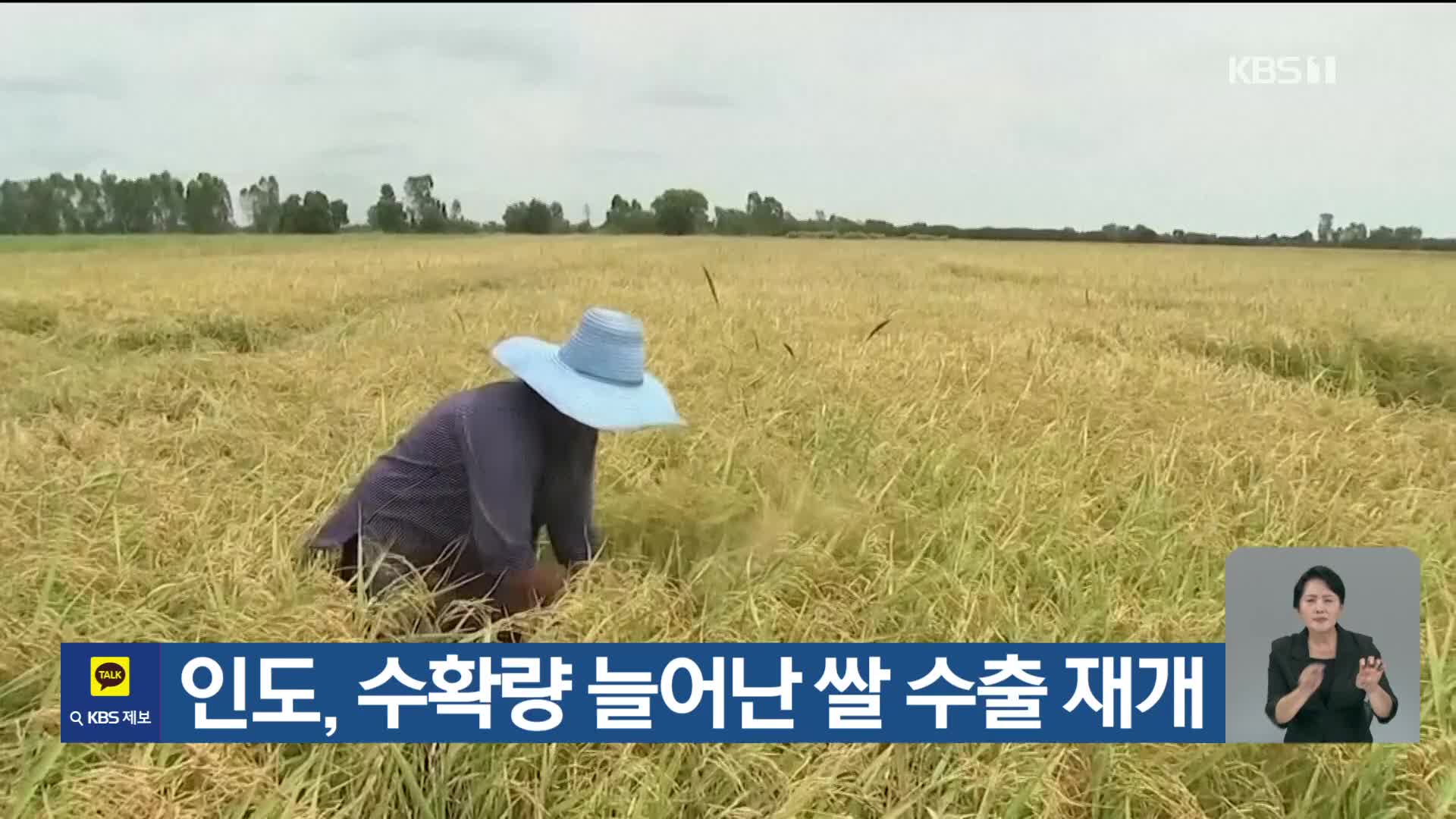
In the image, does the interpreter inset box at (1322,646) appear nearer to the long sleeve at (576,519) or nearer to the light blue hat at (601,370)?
the light blue hat at (601,370)

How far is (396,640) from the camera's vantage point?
1752mm

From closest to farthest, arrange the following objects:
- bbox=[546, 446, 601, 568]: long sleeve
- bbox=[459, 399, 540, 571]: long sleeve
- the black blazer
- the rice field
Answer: the rice field < the black blazer < bbox=[459, 399, 540, 571]: long sleeve < bbox=[546, 446, 601, 568]: long sleeve

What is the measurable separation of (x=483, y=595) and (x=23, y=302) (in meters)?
6.20

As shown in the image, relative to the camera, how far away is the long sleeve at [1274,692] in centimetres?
181

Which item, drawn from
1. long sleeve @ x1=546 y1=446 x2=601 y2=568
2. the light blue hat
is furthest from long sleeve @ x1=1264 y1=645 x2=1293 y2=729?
long sleeve @ x1=546 y1=446 x2=601 y2=568

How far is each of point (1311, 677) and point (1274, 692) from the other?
0.28ft

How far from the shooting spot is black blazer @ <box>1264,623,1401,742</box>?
1786 millimetres

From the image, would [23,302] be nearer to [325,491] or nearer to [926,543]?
[325,491]

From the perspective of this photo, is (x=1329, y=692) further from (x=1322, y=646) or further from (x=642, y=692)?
(x=642, y=692)

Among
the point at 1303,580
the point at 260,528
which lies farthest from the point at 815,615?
the point at 260,528

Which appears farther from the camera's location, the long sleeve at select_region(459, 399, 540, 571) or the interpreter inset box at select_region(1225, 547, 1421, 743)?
the long sleeve at select_region(459, 399, 540, 571)

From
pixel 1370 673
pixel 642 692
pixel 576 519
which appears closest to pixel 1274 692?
pixel 1370 673

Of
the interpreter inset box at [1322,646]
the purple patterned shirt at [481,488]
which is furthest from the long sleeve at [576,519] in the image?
the interpreter inset box at [1322,646]

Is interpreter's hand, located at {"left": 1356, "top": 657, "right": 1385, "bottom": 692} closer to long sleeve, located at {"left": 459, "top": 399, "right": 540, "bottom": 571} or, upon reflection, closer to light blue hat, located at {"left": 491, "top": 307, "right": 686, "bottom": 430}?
light blue hat, located at {"left": 491, "top": 307, "right": 686, "bottom": 430}
